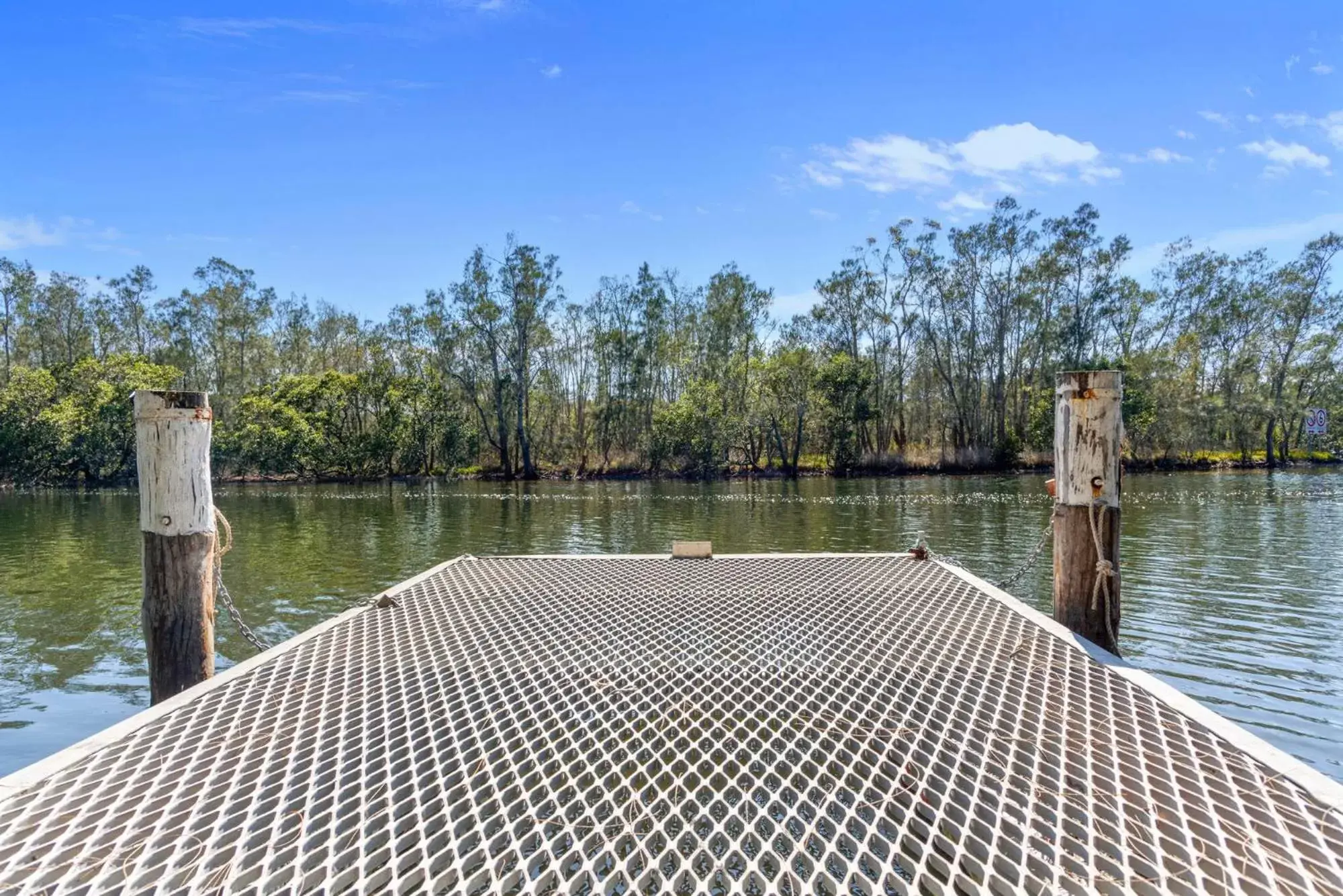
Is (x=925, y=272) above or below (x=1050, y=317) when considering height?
above

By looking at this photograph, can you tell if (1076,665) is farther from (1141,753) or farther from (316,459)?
(316,459)

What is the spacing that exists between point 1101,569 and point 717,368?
40772 mm

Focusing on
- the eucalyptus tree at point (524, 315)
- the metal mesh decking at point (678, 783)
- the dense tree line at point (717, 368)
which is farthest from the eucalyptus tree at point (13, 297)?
the metal mesh decking at point (678, 783)

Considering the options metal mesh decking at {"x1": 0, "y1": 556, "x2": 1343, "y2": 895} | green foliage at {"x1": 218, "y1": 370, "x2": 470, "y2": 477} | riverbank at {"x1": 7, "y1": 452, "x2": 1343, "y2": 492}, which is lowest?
riverbank at {"x1": 7, "y1": 452, "x2": 1343, "y2": 492}

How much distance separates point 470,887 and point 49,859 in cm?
135

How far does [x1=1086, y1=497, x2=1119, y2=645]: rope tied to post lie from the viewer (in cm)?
464

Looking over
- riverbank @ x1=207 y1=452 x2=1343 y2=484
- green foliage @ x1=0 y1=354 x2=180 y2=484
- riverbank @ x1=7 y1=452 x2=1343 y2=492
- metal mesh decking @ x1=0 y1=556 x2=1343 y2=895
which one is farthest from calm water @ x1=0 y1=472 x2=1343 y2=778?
riverbank @ x1=207 y1=452 x2=1343 y2=484

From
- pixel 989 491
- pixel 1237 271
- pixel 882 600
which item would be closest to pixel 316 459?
pixel 989 491

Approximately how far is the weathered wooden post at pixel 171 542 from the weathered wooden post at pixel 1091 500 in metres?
5.45

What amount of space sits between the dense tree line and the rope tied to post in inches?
1417

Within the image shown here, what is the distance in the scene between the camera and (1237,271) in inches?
1624

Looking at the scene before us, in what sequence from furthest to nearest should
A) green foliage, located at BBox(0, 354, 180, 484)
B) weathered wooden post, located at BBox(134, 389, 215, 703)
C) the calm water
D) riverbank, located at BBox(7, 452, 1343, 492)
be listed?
riverbank, located at BBox(7, 452, 1343, 492) → green foliage, located at BBox(0, 354, 180, 484) → the calm water → weathered wooden post, located at BBox(134, 389, 215, 703)

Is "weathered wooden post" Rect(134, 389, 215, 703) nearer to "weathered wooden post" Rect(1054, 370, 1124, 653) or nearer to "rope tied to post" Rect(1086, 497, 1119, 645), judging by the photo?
"weathered wooden post" Rect(1054, 370, 1124, 653)

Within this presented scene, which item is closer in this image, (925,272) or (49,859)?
(49,859)
